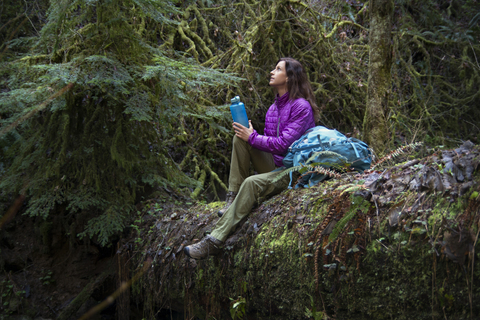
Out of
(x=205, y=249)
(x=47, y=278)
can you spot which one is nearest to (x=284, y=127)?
(x=205, y=249)

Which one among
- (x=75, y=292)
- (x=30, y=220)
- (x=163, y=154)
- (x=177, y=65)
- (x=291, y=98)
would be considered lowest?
(x=75, y=292)

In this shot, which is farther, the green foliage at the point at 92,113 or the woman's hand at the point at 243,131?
the green foliage at the point at 92,113

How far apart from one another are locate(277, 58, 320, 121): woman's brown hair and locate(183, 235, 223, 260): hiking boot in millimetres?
1519

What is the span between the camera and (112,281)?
4582mm

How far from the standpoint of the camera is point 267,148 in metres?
3.44

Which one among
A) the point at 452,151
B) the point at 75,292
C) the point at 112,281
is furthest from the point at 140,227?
the point at 452,151

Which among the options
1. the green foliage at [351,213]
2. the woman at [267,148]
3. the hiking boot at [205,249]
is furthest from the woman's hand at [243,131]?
the green foliage at [351,213]

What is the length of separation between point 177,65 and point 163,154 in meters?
1.39

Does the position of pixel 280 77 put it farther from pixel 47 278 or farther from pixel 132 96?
pixel 47 278

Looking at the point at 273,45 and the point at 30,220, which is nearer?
the point at 30,220

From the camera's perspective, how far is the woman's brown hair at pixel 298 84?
144 inches

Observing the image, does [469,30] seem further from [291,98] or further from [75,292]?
[75,292]

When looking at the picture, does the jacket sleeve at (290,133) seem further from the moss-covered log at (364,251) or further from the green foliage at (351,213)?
the green foliage at (351,213)

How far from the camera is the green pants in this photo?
3352 millimetres
